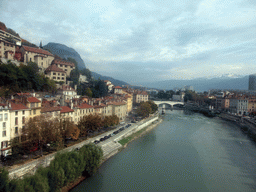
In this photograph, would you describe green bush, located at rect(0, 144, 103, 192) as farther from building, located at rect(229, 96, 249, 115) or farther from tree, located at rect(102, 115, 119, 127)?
building, located at rect(229, 96, 249, 115)

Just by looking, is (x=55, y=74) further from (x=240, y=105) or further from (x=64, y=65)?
(x=240, y=105)

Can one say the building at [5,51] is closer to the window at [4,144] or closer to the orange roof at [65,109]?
the orange roof at [65,109]

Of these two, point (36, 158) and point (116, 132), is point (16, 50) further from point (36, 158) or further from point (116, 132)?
point (36, 158)

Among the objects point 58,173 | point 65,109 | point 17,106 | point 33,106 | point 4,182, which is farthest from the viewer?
point 65,109

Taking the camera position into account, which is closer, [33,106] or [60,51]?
[33,106]

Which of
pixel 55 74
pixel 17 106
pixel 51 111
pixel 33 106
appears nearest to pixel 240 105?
pixel 55 74

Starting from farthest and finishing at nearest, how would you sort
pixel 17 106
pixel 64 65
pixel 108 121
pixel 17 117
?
pixel 64 65 → pixel 108 121 → pixel 17 106 → pixel 17 117

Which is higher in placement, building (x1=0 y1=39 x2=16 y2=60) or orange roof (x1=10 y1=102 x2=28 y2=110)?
building (x1=0 y1=39 x2=16 y2=60)

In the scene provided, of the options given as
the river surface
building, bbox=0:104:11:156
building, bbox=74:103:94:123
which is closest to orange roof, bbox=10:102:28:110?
building, bbox=0:104:11:156

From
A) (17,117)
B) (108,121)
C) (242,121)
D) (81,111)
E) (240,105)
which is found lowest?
(242,121)
